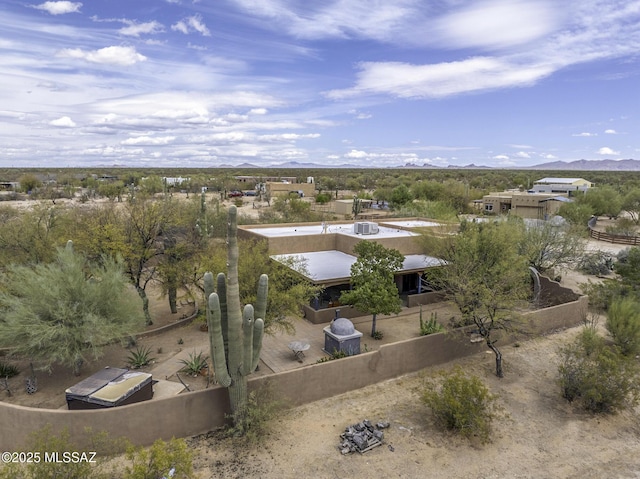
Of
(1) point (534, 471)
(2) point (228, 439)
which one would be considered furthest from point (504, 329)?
(2) point (228, 439)

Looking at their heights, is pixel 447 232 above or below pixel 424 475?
above

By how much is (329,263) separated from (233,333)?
11.5 m

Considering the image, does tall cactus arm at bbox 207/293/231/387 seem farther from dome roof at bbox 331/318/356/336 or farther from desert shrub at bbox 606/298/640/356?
desert shrub at bbox 606/298/640/356

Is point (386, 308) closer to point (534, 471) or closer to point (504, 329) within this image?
point (504, 329)

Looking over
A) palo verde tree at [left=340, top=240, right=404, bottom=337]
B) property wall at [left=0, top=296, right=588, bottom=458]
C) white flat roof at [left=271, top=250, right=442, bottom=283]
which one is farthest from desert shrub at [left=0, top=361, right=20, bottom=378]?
palo verde tree at [left=340, top=240, right=404, bottom=337]

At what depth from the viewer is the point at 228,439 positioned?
36.6 feet

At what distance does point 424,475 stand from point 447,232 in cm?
1390

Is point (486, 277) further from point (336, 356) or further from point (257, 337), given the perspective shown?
point (257, 337)

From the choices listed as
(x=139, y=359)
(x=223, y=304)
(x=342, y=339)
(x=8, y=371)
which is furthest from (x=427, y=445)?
(x=8, y=371)

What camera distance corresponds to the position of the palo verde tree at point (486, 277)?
1485cm

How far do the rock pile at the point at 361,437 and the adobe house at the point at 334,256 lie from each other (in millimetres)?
7773

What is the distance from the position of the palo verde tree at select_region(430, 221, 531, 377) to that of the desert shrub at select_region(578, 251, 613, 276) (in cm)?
1140

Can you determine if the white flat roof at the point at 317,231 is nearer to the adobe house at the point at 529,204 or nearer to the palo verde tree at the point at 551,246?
the palo verde tree at the point at 551,246

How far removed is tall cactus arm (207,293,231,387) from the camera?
10289 mm
